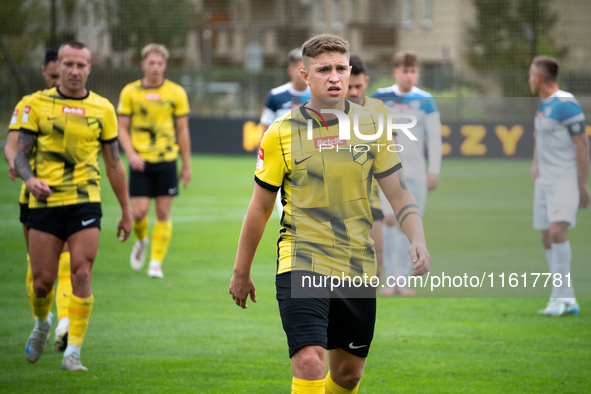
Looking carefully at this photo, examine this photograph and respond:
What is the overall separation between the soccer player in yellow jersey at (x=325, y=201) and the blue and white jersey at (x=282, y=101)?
4189mm

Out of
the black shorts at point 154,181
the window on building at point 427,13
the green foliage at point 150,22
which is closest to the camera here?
the black shorts at point 154,181

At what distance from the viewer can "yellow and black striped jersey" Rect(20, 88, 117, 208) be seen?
17.8 ft

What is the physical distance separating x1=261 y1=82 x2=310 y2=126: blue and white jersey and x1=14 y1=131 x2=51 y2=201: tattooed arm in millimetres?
3051

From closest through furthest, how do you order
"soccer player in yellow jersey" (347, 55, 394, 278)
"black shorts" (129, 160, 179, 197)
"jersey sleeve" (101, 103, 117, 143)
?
"jersey sleeve" (101, 103, 117, 143) → "soccer player in yellow jersey" (347, 55, 394, 278) → "black shorts" (129, 160, 179, 197)

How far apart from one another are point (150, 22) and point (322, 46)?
95.0 feet

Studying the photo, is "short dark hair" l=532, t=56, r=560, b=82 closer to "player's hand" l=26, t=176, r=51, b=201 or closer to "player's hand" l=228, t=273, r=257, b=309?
"player's hand" l=228, t=273, r=257, b=309

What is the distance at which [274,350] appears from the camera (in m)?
5.88

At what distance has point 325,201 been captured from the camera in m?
3.59

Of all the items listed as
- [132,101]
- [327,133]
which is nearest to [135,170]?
[132,101]

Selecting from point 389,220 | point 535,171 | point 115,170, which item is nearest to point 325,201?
point 115,170

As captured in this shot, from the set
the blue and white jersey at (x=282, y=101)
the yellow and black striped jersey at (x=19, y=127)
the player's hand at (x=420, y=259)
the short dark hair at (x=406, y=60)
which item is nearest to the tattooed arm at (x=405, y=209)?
the player's hand at (x=420, y=259)

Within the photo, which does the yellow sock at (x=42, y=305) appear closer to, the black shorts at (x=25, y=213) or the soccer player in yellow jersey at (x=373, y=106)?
the black shorts at (x=25, y=213)

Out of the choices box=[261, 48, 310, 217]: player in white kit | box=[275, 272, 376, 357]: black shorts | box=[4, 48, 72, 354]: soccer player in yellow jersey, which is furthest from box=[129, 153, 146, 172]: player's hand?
box=[275, 272, 376, 357]: black shorts

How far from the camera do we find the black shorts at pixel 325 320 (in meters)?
3.45
